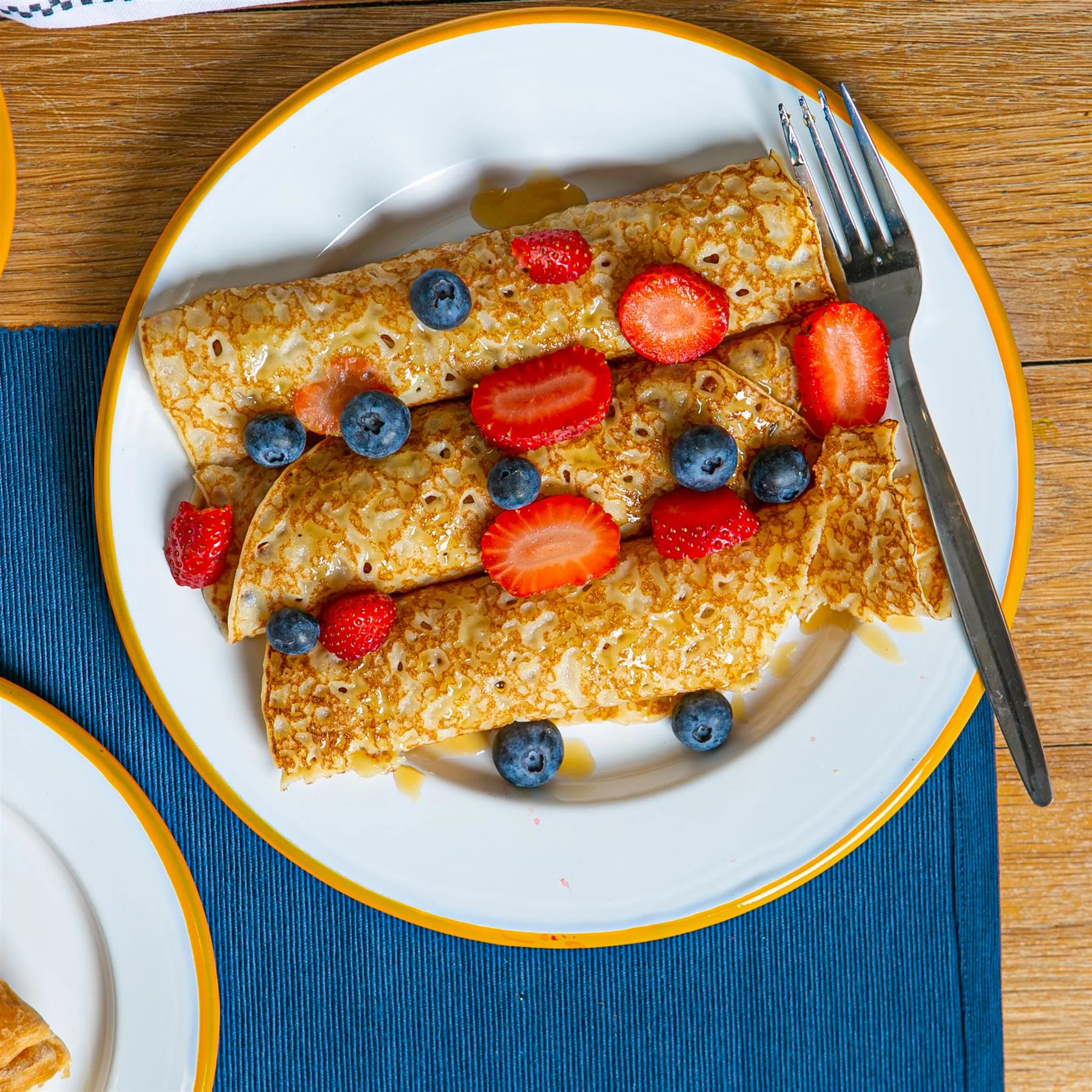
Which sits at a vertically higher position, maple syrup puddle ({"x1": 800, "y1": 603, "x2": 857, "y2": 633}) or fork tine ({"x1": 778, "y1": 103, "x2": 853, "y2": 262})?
fork tine ({"x1": 778, "y1": 103, "x2": 853, "y2": 262})

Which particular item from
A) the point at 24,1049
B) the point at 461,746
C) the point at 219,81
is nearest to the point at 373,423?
the point at 461,746

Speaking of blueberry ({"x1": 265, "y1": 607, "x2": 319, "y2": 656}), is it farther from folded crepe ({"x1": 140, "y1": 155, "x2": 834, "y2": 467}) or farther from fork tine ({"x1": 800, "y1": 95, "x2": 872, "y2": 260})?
fork tine ({"x1": 800, "y1": 95, "x2": 872, "y2": 260})

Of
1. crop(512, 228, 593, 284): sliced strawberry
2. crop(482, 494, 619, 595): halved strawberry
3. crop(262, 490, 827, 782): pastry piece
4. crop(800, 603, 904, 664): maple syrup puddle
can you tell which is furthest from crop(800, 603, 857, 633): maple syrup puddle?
crop(512, 228, 593, 284): sliced strawberry

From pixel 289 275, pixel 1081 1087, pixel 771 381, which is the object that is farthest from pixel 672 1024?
pixel 289 275

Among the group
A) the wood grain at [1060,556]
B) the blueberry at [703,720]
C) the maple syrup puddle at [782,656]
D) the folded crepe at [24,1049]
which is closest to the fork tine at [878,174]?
the wood grain at [1060,556]

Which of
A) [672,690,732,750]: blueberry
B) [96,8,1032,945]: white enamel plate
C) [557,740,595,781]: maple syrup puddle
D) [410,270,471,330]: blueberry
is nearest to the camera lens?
[410,270,471,330]: blueberry

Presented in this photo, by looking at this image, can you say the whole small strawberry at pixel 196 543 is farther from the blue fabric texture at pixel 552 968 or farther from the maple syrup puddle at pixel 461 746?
the maple syrup puddle at pixel 461 746

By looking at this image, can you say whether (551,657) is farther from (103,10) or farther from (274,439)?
(103,10)
